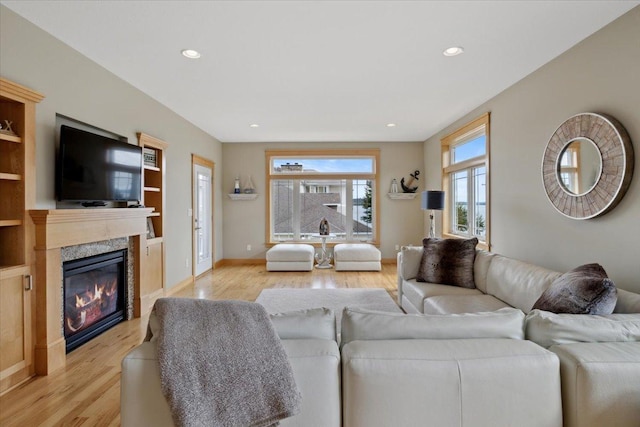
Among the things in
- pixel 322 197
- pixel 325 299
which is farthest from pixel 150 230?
pixel 322 197

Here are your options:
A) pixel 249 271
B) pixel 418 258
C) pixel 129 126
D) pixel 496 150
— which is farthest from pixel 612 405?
pixel 249 271

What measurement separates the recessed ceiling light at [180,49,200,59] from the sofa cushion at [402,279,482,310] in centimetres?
304

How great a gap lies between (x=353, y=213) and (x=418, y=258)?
3.45 meters

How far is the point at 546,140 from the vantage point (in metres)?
3.17

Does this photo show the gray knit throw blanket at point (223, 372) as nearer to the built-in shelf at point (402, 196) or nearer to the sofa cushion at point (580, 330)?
the sofa cushion at point (580, 330)

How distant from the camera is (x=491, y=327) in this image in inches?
53.6

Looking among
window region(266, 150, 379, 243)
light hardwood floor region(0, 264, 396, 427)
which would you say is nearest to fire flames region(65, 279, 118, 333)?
light hardwood floor region(0, 264, 396, 427)

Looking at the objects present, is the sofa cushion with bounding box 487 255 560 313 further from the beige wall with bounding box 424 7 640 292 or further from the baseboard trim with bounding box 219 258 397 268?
the baseboard trim with bounding box 219 258 397 268

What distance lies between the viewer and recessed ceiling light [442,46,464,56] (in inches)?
112

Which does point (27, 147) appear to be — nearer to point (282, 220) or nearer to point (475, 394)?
point (475, 394)

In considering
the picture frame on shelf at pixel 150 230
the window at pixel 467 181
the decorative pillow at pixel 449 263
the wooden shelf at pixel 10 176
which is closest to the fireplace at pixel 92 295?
the picture frame on shelf at pixel 150 230

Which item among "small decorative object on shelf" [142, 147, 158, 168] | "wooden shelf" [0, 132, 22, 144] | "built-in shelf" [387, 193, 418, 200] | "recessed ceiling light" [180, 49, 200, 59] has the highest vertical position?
"recessed ceiling light" [180, 49, 200, 59]

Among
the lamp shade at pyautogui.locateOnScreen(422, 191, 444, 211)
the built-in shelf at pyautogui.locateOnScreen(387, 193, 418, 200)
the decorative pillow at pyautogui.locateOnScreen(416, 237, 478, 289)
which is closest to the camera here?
the decorative pillow at pyautogui.locateOnScreen(416, 237, 478, 289)

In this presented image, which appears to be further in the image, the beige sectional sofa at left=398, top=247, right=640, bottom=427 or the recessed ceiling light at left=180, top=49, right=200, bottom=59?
the recessed ceiling light at left=180, top=49, right=200, bottom=59
